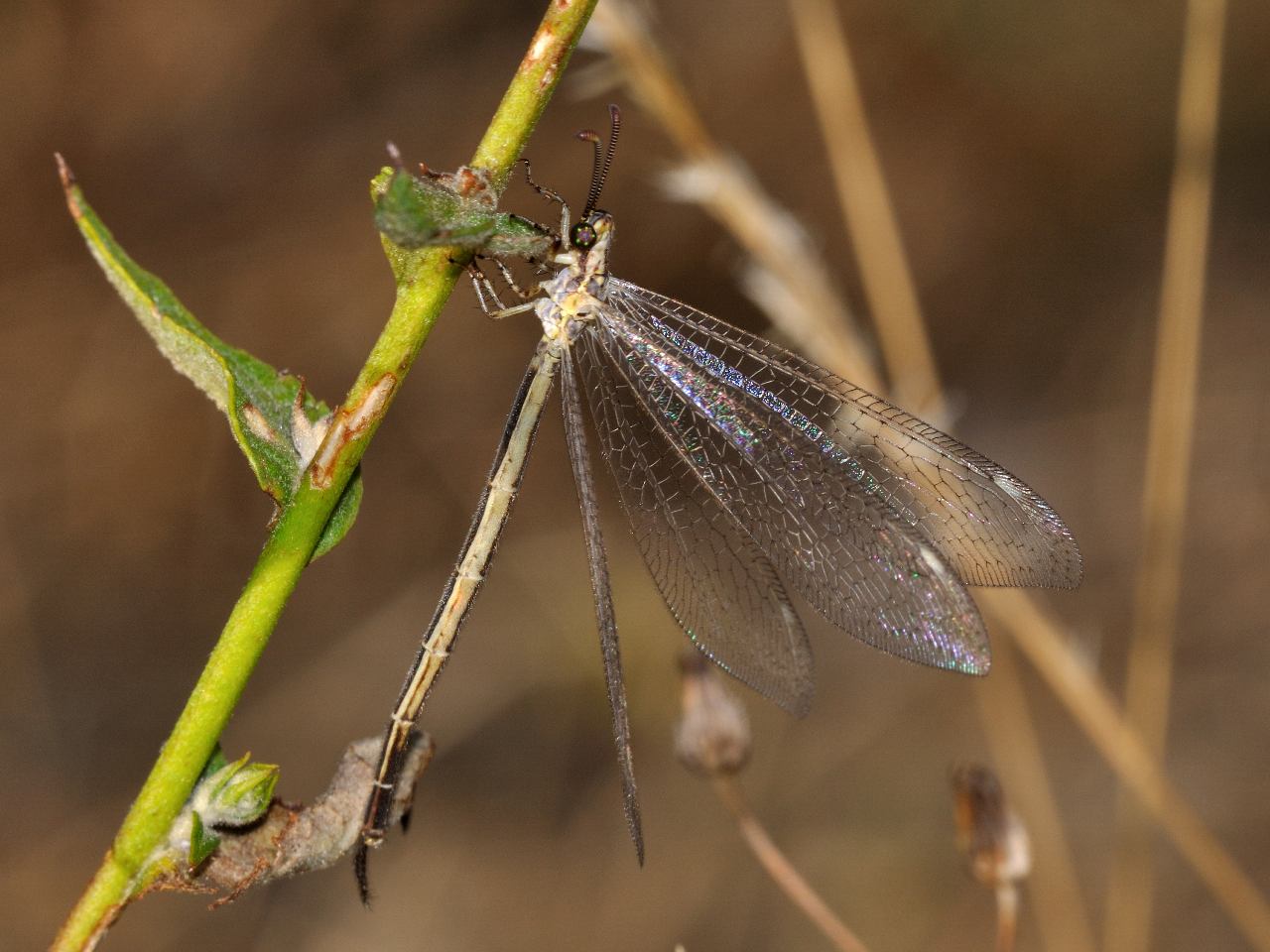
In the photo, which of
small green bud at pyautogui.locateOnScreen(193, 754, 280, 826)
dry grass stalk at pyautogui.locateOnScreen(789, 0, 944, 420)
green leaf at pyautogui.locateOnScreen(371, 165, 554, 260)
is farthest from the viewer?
dry grass stalk at pyautogui.locateOnScreen(789, 0, 944, 420)

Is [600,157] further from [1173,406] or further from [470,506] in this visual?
[470,506]

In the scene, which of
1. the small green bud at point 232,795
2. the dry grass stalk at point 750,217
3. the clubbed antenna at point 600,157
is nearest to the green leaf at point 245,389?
the small green bud at point 232,795

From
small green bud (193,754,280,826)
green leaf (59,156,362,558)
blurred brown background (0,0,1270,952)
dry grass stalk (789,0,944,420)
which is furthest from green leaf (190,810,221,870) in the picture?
blurred brown background (0,0,1270,952)

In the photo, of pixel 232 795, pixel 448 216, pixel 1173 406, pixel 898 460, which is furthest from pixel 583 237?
pixel 1173 406

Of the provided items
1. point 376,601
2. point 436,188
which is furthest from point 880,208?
point 376,601

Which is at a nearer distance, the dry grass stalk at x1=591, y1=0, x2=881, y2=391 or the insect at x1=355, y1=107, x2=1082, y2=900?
the insect at x1=355, y1=107, x2=1082, y2=900

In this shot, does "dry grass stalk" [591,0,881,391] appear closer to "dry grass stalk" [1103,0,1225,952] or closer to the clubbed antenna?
the clubbed antenna

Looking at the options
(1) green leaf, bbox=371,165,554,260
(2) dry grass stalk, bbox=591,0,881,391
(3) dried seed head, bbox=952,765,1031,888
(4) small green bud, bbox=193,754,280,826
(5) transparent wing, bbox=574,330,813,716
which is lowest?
(4) small green bud, bbox=193,754,280,826
